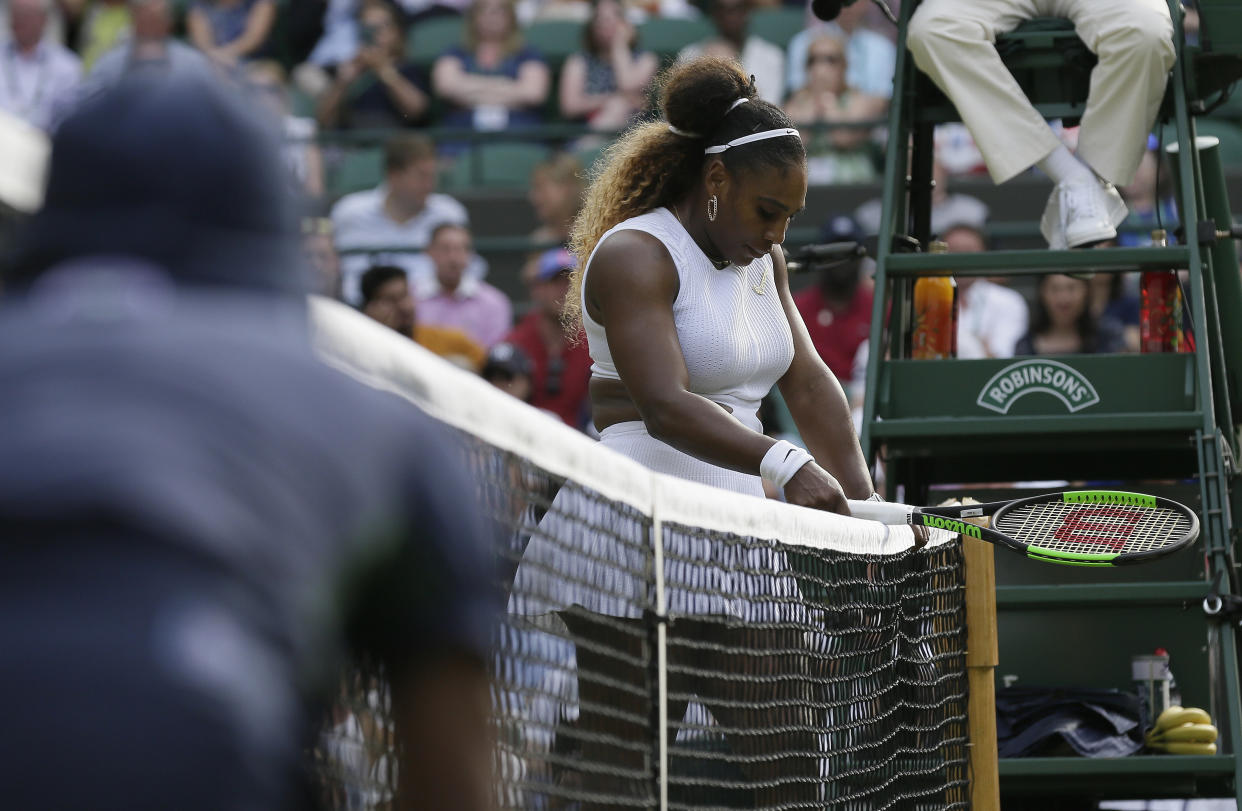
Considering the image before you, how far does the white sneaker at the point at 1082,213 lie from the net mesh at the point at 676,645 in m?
1.71

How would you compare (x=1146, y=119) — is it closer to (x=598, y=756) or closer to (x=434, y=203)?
(x=598, y=756)

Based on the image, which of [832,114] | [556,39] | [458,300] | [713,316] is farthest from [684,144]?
[556,39]

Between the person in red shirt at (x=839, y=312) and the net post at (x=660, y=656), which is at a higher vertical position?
the person in red shirt at (x=839, y=312)

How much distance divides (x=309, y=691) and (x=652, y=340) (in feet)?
7.55

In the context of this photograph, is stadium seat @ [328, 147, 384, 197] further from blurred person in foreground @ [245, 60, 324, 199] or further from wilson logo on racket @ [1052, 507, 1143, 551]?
blurred person in foreground @ [245, 60, 324, 199]

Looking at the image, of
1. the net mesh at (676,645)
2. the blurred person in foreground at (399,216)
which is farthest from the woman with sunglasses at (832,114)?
the net mesh at (676,645)

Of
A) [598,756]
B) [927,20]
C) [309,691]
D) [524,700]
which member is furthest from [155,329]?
[927,20]

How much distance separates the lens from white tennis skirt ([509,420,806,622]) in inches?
90.0

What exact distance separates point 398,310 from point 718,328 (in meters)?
4.28

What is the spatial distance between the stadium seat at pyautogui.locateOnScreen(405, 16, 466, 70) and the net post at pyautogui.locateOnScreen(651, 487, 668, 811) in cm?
941

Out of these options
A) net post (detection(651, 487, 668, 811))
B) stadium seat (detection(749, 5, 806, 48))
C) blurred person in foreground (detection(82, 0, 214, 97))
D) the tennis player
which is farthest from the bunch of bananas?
stadium seat (detection(749, 5, 806, 48))

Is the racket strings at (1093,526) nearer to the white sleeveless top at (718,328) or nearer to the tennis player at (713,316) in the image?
the tennis player at (713,316)

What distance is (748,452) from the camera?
351cm

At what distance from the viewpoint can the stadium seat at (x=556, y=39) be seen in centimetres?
1156
